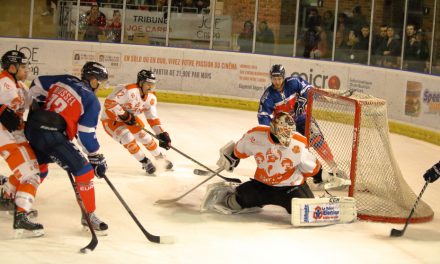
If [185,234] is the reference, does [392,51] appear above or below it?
above

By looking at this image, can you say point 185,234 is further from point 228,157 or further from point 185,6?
point 185,6

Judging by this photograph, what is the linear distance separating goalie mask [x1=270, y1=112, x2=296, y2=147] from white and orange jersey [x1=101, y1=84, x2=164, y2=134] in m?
1.96

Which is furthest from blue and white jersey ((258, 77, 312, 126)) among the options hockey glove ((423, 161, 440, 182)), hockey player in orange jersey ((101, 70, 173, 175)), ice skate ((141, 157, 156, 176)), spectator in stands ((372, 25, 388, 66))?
spectator in stands ((372, 25, 388, 66))

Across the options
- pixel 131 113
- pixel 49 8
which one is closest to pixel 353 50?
pixel 49 8

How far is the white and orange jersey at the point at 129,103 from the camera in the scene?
8.08 meters

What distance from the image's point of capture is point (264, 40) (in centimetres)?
1366

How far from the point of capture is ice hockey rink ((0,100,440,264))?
5707mm

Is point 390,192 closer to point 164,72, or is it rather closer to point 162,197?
point 162,197

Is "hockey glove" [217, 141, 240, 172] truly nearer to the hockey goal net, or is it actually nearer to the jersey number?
the hockey goal net

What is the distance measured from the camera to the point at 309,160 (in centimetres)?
662

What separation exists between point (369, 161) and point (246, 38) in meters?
6.63

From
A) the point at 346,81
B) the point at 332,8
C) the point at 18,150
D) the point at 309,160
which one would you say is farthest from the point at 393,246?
the point at 332,8

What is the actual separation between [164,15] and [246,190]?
25.1 feet

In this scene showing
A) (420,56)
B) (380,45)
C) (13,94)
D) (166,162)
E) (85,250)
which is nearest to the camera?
(85,250)
